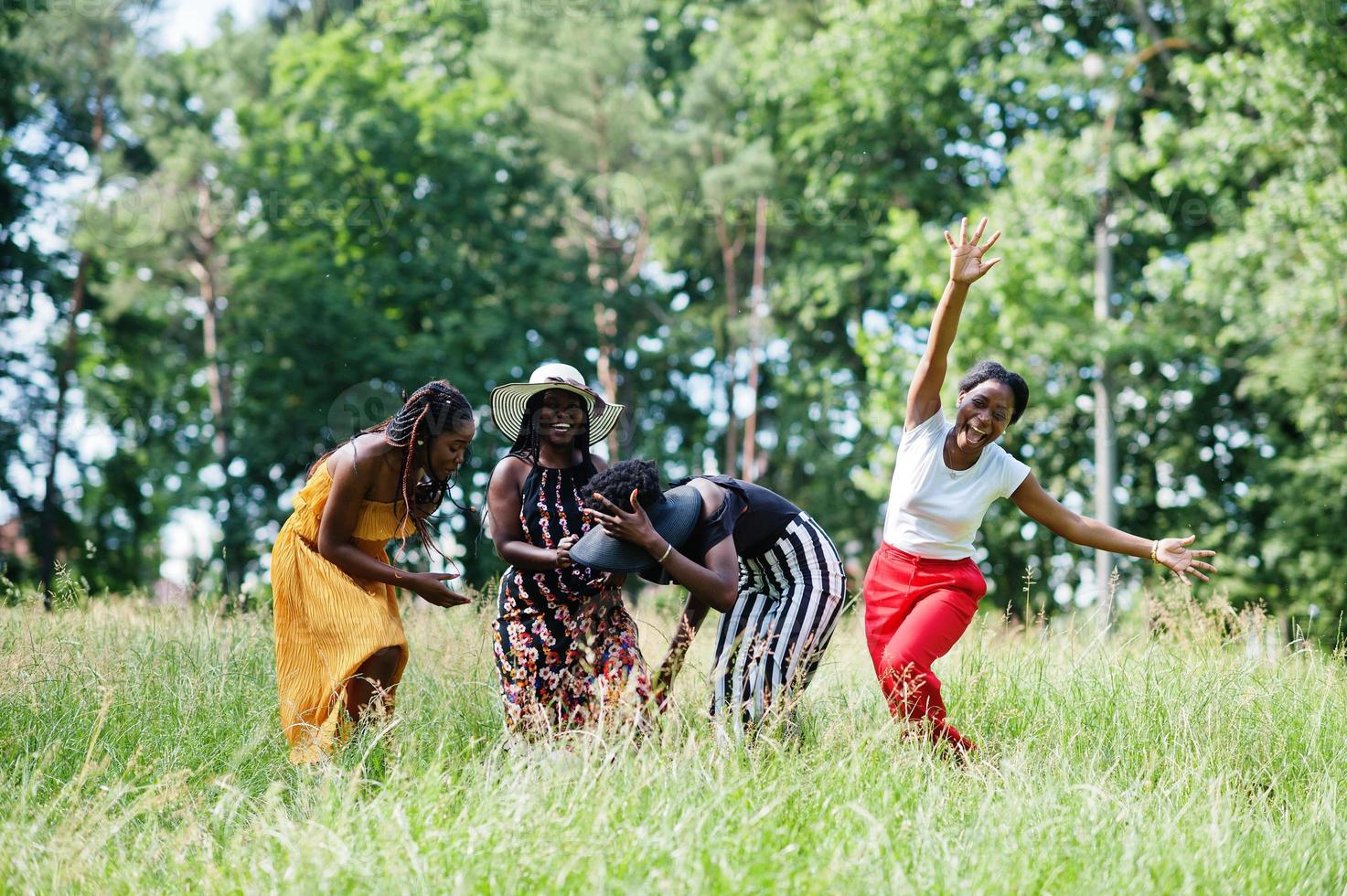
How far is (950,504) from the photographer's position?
5.18 metres

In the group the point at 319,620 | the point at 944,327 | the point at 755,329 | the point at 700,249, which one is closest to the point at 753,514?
the point at 944,327

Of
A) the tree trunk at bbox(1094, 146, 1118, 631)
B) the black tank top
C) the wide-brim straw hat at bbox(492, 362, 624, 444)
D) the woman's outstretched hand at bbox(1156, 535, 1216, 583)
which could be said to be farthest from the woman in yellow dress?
the tree trunk at bbox(1094, 146, 1118, 631)

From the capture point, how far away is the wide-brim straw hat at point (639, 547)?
4.42m

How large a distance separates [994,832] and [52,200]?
23867mm

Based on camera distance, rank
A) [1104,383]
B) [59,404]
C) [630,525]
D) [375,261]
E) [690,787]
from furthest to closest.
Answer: [59,404]
[375,261]
[1104,383]
[630,525]
[690,787]

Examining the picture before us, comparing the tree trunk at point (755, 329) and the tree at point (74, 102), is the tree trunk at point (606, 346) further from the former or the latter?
the tree at point (74, 102)

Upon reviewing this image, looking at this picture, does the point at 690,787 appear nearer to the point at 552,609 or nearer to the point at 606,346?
the point at 552,609

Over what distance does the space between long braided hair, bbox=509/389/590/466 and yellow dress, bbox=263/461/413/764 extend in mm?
620

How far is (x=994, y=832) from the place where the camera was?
3.95 meters

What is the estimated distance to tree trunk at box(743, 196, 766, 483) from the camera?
25047 mm

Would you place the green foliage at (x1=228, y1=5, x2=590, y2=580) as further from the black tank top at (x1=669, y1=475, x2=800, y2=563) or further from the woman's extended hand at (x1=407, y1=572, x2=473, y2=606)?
the black tank top at (x1=669, y1=475, x2=800, y2=563)

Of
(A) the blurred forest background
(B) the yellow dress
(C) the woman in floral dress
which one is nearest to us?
(C) the woman in floral dress

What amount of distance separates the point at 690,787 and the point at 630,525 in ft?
2.97

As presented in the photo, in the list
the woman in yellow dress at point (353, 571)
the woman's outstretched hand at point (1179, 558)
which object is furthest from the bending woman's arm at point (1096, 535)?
the woman in yellow dress at point (353, 571)
